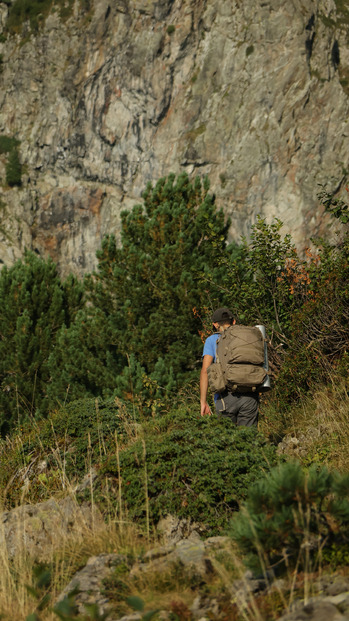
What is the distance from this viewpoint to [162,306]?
13383 millimetres

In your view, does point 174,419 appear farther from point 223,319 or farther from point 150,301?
point 150,301

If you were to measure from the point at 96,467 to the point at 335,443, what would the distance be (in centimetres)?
229

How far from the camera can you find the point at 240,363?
5762 millimetres

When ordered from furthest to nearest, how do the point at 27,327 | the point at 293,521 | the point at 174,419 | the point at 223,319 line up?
the point at 27,327, the point at 223,319, the point at 174,419, the point at 293,521

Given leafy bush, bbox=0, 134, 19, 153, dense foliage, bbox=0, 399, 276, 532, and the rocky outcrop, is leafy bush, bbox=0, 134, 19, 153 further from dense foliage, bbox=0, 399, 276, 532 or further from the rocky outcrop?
the rocky outcrop

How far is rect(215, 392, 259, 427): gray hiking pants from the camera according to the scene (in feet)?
19.4

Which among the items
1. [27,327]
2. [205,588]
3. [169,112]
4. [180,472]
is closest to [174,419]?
[180,472]

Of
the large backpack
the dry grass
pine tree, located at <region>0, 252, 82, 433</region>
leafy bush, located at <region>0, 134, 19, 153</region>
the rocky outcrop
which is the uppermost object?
leafy bush, located at <region>0, 134, 19, 153</region>

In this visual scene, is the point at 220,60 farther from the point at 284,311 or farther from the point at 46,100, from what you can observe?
the point at 284,311

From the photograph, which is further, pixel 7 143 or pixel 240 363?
pixel 7 143

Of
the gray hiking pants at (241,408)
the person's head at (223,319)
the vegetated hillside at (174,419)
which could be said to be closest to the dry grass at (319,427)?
the vegetated hillside at (174,419)

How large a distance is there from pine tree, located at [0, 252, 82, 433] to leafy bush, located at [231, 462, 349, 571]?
13814 mm

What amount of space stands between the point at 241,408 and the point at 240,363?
1.59 ft

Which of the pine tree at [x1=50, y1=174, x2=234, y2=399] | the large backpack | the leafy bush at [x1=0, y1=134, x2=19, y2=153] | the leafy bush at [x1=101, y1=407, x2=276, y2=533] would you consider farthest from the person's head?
the leafy bush at [x1=0, y1=134, x2=19, y2=153]
